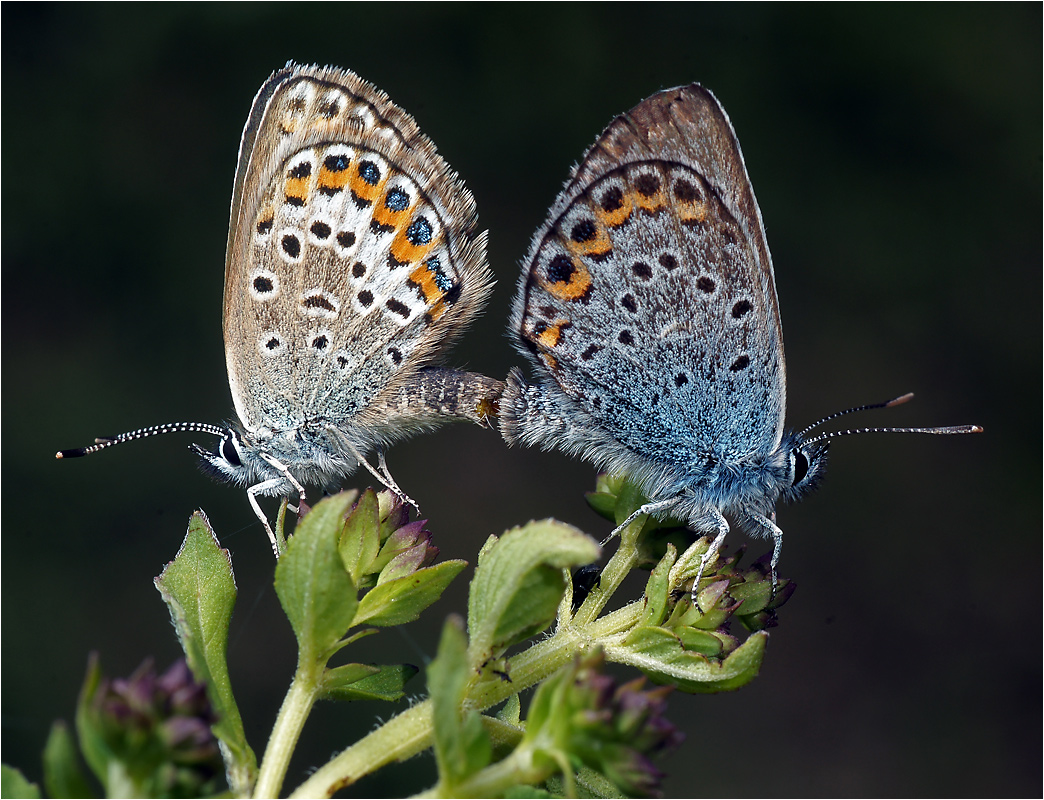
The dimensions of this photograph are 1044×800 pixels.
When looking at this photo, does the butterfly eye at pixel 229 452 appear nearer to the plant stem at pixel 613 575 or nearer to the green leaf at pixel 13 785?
the plant stem at pixel 613 575

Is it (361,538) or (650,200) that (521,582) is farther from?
(650,200)

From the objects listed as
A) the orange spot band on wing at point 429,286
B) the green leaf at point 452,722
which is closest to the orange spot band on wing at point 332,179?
the orange spot band on wing at point 429,286

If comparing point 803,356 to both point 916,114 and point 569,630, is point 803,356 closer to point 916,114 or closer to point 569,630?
point 916,114

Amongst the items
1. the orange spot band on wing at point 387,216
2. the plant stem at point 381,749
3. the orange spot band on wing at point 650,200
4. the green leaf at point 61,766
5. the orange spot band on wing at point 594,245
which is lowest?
the plant stem at point 381,749

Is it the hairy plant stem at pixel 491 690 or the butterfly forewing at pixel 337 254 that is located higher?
the butterfly forewing at pixel 337 254

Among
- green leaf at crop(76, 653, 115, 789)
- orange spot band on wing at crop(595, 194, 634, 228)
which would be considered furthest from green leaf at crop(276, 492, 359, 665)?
orange spot band on wing at crop(595, 194, 634, 228)

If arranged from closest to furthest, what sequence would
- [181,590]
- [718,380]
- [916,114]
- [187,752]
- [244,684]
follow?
1. [187,752]
2. [181,590]
3. [718,380]
4. [244,684]
5. [916,114]

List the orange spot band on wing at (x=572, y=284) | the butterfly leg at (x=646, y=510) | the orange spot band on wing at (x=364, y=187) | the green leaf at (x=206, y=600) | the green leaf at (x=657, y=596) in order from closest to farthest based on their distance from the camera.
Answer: the green leaf at (x=206, y=600) < the green leaf at (x=657, y=596) < the butterfly leg at (x=646, y=510) < the orange spot band on wing at (x=572, y=284) < the orange spot band on wing at (x=364, y=187)

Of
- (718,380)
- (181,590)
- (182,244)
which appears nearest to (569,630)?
(181,590)
